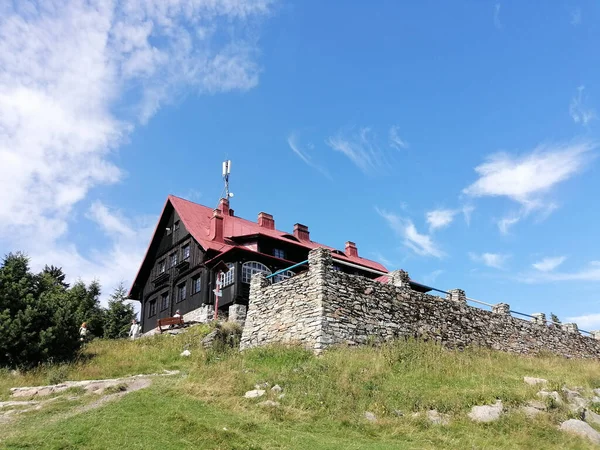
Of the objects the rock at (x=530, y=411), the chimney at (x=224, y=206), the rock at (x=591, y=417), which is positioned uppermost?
the chimney at (x=224, y=206)

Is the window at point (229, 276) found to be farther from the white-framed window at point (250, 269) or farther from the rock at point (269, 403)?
the rock at point (269, 403)

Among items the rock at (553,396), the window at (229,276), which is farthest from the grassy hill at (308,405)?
the window at (229,276)

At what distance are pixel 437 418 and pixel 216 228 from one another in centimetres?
2249

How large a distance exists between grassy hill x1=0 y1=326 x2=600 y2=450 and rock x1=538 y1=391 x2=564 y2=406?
221 mm

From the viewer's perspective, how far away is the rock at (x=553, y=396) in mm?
12845

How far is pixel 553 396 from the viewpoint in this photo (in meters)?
13.0

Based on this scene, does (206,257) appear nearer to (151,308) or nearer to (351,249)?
(151,308)

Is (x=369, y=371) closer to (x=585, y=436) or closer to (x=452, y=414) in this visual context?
(x=452, y=414)

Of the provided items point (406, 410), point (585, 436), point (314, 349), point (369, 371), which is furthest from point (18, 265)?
point (585, 436)

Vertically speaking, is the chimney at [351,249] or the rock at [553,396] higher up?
the chimney at [351,249]

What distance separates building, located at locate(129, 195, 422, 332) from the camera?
2956cm

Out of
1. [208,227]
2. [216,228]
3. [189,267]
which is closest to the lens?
[189,267]

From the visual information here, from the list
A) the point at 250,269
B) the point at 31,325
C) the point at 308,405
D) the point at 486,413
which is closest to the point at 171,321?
the point at 250,269

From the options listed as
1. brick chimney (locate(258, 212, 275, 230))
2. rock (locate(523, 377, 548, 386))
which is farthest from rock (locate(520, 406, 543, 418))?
brick chimney (locate(258, 212, 275, 230))
